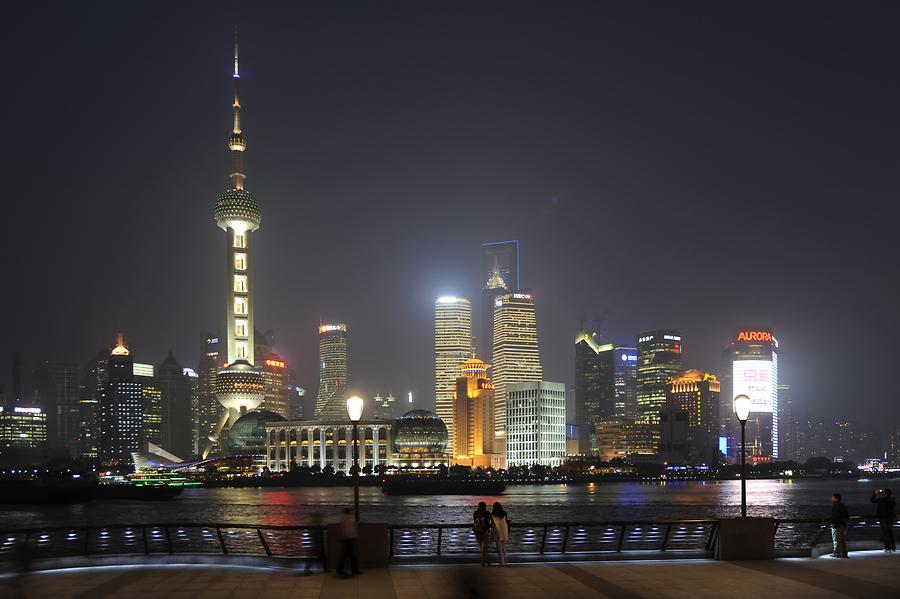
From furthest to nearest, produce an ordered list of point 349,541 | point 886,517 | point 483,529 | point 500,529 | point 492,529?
point 886,517 < point 492,529 < point 483,529 < point 500,529 < point 349,541

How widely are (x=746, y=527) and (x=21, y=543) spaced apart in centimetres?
1825

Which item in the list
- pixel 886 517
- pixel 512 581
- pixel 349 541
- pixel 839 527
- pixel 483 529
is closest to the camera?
pixel 512 581

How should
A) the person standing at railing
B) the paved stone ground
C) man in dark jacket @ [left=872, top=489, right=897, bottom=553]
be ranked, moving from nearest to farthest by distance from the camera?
the paved stone ground → the person standing at railing → man in dark jacket @ [left=872, top=489, right=897, bottom=553]

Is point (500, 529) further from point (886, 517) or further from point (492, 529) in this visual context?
point (886, 517)

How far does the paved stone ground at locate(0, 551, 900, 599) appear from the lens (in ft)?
68.9

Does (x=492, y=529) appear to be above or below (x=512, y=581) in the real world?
above

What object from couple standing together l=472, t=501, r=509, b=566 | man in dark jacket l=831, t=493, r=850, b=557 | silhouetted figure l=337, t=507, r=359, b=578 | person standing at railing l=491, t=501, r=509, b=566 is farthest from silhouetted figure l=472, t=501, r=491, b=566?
man in dark jacket l=831, t=493, r=850, b=557

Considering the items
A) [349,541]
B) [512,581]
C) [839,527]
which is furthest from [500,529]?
[839,527]

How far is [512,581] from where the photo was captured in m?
22.8

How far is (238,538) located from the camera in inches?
2926

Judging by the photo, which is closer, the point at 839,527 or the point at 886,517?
the point at 839,527

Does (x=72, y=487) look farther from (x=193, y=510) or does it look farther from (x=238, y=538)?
(x=238, y=538)

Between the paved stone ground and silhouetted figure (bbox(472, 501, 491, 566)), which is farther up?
silhouetted figure (bbox(472, 501, 491, 566))

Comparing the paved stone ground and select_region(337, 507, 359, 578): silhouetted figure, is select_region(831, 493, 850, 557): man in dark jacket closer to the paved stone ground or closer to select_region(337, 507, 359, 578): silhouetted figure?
the paved stone ground
